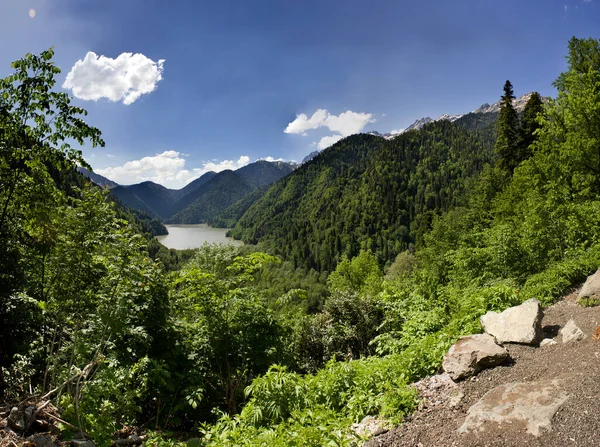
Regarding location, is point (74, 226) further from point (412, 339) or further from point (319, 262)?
point (319, 262)

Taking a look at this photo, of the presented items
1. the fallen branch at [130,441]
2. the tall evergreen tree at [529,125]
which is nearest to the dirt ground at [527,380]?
the fallen branch at [130,441]

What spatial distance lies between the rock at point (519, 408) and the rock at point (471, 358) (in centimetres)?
85

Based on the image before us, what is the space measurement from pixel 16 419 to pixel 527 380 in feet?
25.7

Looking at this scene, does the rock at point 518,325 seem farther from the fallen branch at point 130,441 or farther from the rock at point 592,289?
the fallen branch at point 130,441

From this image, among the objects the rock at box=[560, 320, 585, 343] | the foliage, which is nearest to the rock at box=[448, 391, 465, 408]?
the rock at box=[560, 320, 585, 343]

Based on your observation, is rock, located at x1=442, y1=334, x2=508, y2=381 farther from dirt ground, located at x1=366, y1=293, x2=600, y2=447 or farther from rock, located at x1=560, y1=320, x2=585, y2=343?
rock, located at x1=560, y1=320, x2=585, y2=343

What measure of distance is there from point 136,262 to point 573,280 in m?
12.1

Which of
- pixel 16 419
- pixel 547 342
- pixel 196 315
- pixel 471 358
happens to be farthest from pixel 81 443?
pixel 547 342

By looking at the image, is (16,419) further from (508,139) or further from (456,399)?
(508,139)

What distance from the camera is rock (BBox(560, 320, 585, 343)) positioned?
20.6 feet

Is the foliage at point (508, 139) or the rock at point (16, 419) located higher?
the foliage at point (508, 139)

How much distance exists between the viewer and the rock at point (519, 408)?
13.8 feet

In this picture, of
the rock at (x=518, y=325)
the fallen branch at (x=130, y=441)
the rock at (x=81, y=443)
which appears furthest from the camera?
the rock at (x=518, y=325)

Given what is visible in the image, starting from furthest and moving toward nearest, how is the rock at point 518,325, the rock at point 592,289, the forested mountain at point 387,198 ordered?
1. the forested mountain at point 387,198
2. the rock at point 592,289
3. the rock at point 518,325
